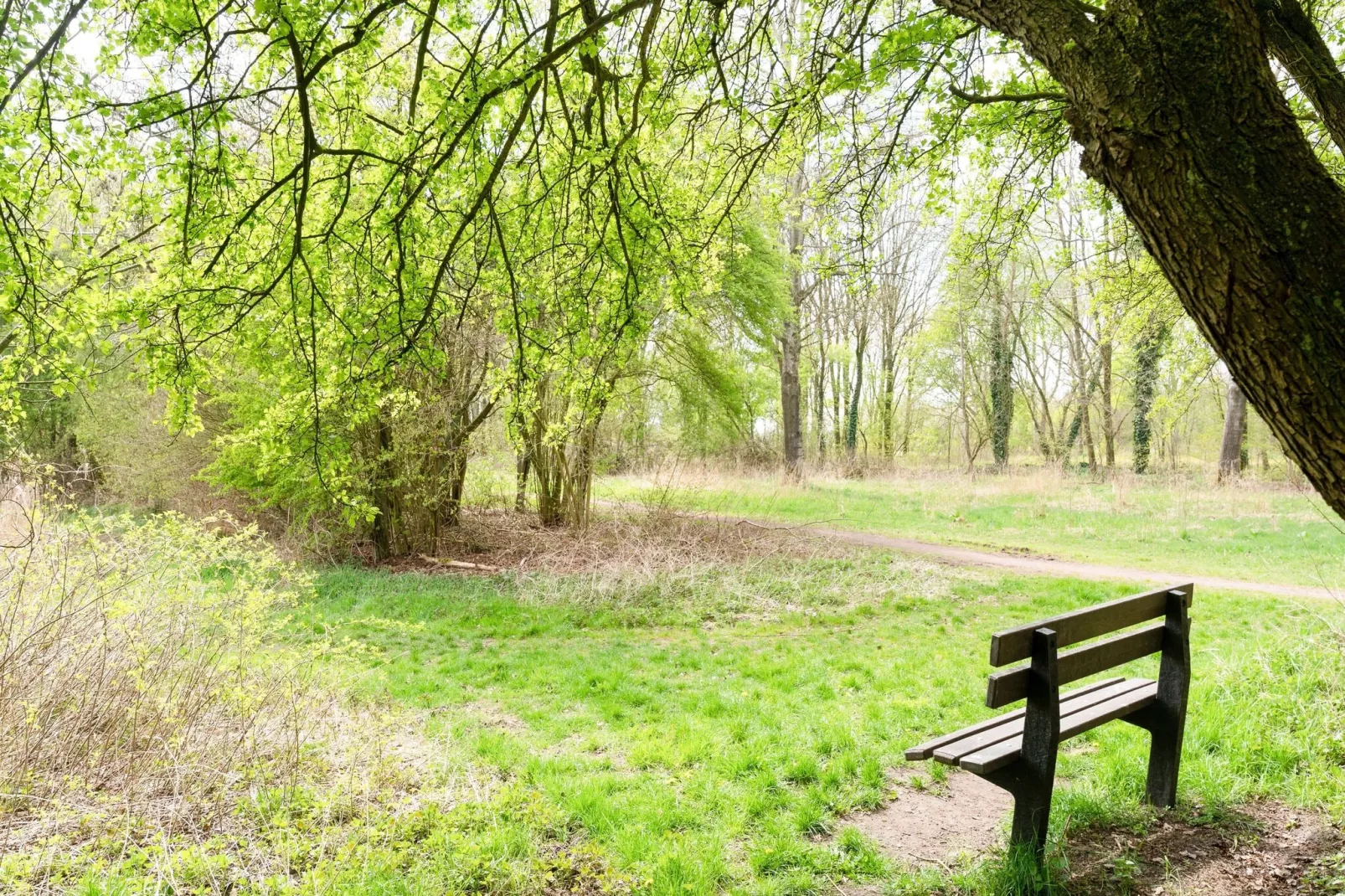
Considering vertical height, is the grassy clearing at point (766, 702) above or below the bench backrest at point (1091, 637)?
below

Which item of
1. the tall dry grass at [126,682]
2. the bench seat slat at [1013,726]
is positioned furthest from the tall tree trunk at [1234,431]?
the tall dry grass at [126,682]

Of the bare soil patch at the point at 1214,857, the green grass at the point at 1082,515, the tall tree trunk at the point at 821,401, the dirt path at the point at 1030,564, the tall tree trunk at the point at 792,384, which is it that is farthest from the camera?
the tall tree trunk at the point at 821,401

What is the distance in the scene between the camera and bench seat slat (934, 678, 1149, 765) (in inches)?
129

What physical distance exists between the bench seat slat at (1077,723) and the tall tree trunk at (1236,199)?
5.75ft

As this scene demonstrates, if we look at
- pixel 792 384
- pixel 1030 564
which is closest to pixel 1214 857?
pixel 1030 564

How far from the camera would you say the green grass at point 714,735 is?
3.46 metres

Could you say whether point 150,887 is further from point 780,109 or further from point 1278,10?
point 780,109

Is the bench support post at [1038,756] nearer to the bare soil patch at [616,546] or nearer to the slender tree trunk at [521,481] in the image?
the bare soil patch at [616,546]

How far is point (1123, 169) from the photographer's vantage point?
2.07 m

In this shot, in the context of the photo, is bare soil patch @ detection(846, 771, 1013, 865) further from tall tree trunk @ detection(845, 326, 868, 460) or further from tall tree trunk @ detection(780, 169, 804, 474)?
tall tree trunk @ detection(845, 326, 868, 460)

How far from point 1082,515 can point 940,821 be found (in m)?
13.9

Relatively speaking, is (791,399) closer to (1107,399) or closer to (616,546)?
(1107,399)

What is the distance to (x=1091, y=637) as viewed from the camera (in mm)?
3525

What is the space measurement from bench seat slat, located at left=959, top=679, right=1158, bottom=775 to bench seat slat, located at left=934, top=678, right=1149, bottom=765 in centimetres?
3
